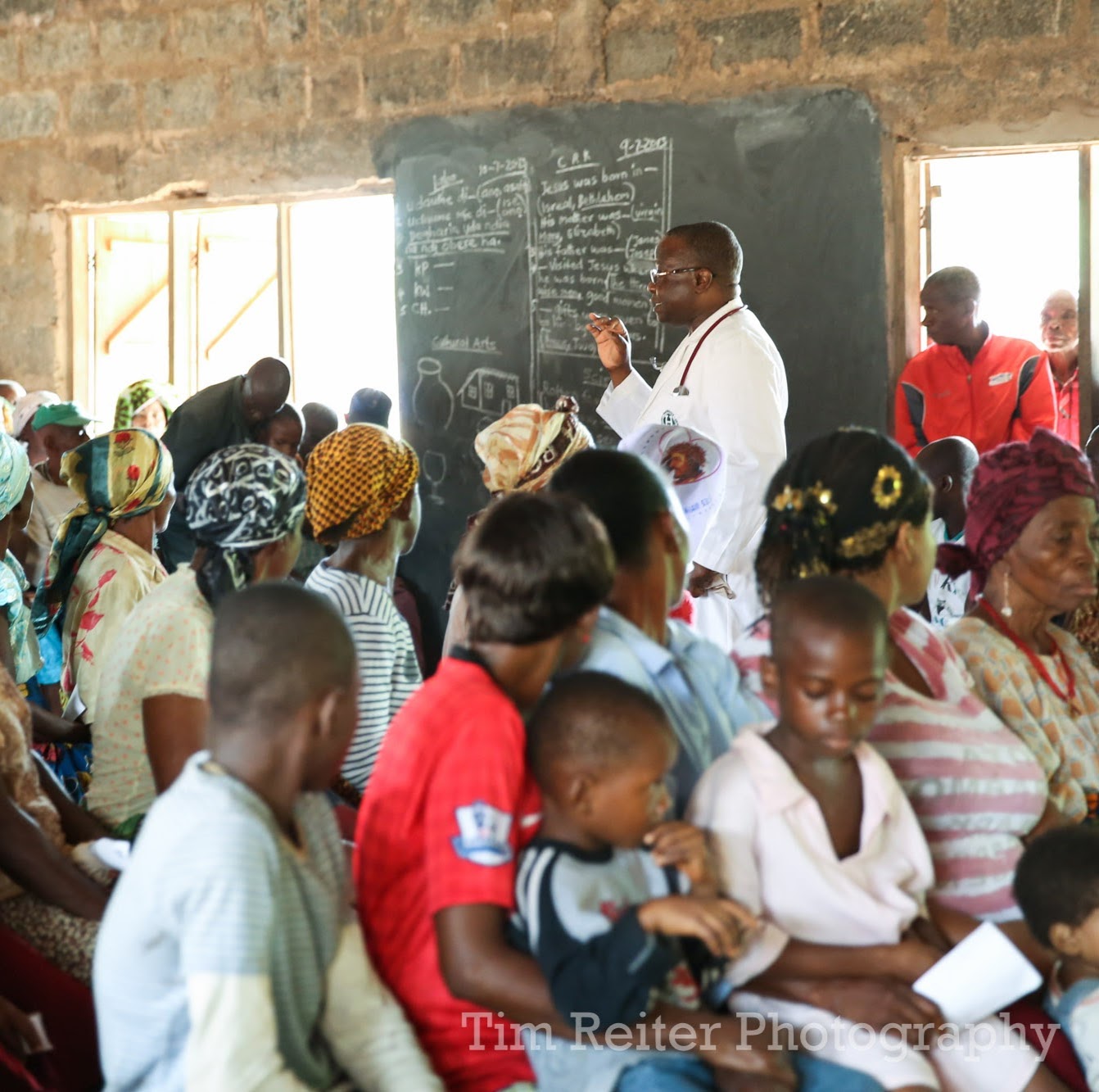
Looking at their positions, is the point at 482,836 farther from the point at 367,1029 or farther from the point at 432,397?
the point at 432,397

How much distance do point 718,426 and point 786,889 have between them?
2.50 metres

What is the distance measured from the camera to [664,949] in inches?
62.5

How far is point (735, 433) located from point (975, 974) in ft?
8.24

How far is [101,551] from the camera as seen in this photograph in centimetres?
343

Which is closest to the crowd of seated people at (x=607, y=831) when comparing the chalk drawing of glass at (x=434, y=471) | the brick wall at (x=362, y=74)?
the brick wall at (x=362, y=74)

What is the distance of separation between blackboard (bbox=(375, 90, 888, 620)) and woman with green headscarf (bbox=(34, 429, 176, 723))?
8.87ft

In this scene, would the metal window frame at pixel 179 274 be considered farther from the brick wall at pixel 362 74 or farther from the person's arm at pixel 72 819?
the person's arm at pixel 72 819

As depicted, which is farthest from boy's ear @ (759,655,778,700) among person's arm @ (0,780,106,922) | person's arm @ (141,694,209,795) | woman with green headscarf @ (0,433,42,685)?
woman with green headscarf @ (0,433,42,685)

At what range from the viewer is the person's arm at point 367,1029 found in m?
1.66

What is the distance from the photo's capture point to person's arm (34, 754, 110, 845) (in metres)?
2.54

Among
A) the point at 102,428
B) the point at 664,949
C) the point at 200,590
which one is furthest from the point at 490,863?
the point at 102,428

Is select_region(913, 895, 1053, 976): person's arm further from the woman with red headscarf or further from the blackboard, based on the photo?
the blackboard

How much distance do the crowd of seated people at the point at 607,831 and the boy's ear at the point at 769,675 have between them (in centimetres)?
1

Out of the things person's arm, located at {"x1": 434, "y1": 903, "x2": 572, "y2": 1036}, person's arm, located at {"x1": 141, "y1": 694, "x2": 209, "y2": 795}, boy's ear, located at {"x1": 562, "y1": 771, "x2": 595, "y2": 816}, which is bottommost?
person's arm, located at {"x1": 434, "y1": 903, "x2": 572, "y2": 1036}
